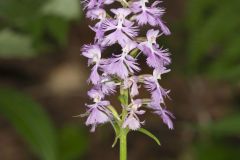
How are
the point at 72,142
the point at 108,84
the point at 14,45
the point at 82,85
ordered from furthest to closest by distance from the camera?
the point at 82,85
the point at 72,142
the point at 14,45
the point at 108,84

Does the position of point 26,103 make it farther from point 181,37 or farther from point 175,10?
point 175,10

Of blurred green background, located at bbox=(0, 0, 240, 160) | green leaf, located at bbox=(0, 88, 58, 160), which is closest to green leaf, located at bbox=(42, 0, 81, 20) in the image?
blurred green background, located at bbox=(0, 0, 240, 160)

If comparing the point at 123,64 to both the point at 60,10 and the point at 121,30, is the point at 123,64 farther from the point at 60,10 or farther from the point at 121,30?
the point at 60,10

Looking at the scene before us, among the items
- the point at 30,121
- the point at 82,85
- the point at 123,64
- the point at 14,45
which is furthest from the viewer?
the point at 82,85

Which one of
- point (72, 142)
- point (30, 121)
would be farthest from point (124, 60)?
point (72, 142)

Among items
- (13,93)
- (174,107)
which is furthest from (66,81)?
(13,93)

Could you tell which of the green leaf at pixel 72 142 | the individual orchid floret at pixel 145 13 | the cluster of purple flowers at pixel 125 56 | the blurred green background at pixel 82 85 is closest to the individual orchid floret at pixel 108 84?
the cluster of purple flowers at pixel 125 56
